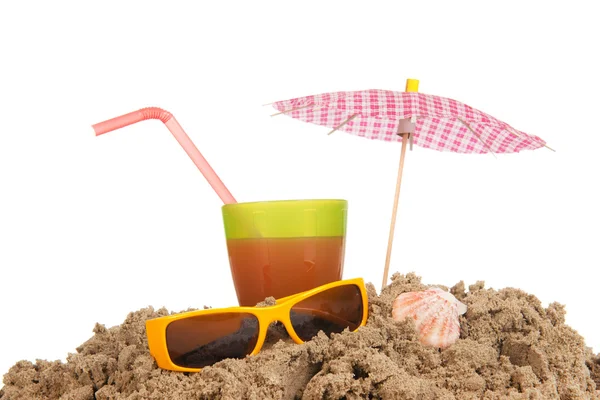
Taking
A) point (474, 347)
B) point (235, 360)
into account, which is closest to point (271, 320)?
point (235, 360)

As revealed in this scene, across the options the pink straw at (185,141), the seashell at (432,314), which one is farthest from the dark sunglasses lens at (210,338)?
the pink straw at (185,141)

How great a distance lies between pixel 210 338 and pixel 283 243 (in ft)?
1.73

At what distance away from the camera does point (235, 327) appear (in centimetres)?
147

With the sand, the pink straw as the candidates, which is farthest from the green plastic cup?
the sand

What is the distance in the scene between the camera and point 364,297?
1.66m

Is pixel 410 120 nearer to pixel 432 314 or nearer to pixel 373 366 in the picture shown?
pixel 432 314

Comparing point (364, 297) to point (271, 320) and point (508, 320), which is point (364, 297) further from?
point (508, 320)

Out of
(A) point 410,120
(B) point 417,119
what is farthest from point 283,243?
(B) point 417,119

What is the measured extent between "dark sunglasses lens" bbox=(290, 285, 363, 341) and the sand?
0.06 m

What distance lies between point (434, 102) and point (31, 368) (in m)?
1.45

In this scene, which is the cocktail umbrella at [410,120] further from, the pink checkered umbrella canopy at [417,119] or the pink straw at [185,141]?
the pink straw at [185,141]

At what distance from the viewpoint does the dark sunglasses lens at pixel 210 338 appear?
4.67 feet

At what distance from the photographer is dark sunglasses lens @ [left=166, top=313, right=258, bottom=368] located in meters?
1.42

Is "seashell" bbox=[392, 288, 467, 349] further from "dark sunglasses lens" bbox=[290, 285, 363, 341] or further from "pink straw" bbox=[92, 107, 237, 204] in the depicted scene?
"pink straw" bbox=[92, 107, 237, 204]
